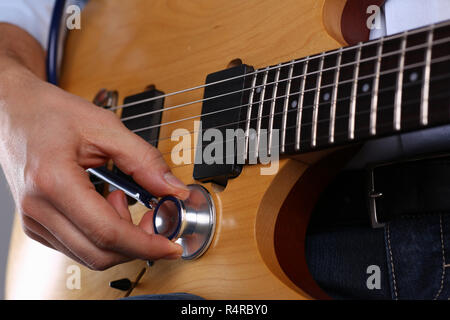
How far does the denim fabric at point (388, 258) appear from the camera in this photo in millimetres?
529

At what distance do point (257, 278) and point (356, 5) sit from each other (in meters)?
0.38

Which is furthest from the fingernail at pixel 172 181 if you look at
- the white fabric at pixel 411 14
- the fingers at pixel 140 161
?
the white fabric at pixel 411 14

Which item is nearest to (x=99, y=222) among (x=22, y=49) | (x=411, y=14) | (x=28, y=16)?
(x=411, y=14)

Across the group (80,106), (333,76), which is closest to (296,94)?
(333,76)

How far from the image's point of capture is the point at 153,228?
602 millimetres

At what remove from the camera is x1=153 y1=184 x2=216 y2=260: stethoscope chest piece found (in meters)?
0.59

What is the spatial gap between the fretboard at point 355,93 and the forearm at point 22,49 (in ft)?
1.79

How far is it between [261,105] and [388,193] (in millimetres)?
190

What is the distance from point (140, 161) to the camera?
58cm

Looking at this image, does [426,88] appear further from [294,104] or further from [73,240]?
[73,240]

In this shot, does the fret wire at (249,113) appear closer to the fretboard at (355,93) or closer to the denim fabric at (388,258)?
the fretboard at (355,93)

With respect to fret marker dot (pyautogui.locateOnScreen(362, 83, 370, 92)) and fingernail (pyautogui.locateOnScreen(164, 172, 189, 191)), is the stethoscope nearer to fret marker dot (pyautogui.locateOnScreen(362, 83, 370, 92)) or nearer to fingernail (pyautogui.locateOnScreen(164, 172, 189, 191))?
fingernail (pyautogui.locateOnScreen(164, 172, 189, 191))
